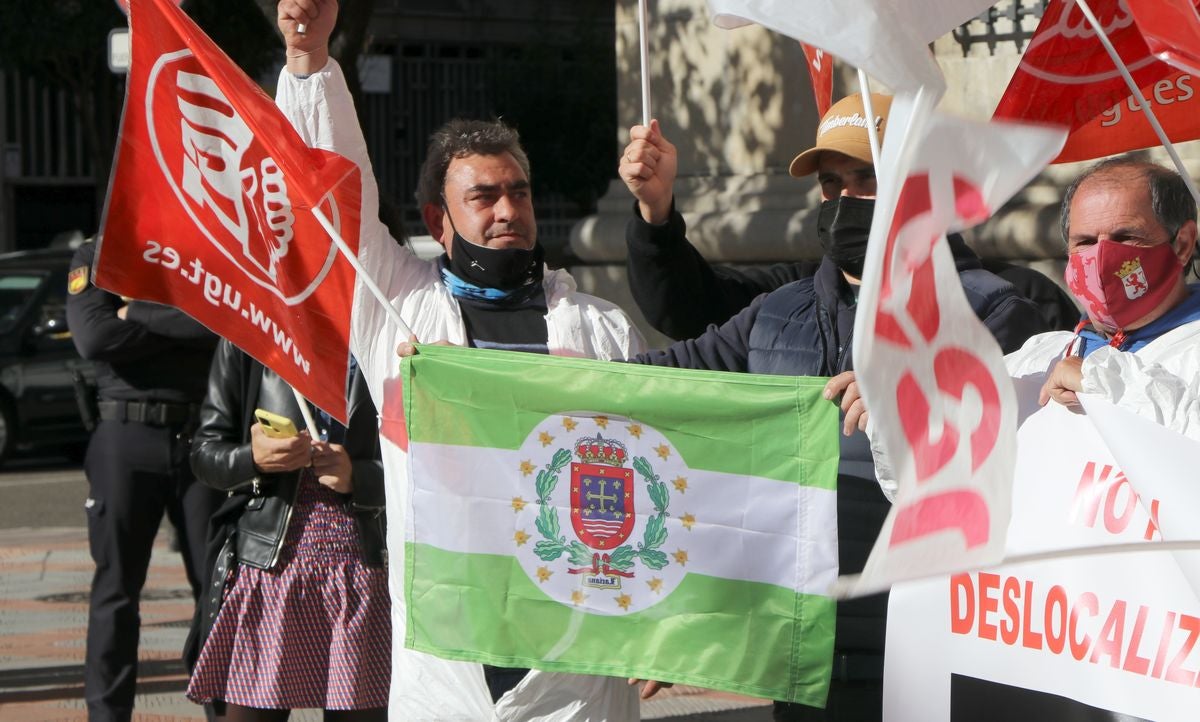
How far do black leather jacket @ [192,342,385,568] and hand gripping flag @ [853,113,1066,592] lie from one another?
2.27 m

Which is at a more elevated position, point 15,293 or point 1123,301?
point 15,293

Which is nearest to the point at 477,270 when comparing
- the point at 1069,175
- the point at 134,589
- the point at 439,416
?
the point at 439,416

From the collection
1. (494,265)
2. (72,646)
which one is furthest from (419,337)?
(72,646)

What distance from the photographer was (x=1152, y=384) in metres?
2.78

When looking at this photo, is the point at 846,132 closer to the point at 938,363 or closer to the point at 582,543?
the point at 582,543

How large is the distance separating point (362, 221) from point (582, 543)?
92 cm

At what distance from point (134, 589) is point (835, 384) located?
353 cm

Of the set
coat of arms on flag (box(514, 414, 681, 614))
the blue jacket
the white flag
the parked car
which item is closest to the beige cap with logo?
the blue jacket

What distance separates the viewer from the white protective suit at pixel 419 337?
3.45m

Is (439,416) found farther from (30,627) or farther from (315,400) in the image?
(30,627)

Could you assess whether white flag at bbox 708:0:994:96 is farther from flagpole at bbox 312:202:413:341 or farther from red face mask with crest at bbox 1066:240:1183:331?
flagpole at bbox 312:202:413:341

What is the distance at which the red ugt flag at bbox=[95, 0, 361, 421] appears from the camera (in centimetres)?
381

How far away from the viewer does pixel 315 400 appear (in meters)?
3.85

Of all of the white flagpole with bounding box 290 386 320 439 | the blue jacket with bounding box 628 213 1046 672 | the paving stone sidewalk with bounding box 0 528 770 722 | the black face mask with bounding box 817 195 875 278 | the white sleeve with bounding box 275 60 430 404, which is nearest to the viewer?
the blue jacket with bounding box 628 213 1046 672
